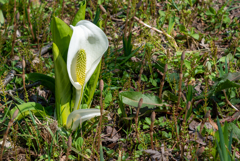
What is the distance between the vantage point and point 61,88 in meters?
1.54

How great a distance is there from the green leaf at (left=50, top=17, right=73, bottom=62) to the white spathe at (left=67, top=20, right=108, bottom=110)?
100 mm

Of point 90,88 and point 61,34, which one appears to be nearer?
point 61,34

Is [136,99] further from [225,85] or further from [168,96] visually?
[225,85]

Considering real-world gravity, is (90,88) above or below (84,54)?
below

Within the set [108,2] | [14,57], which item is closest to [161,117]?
[14,57]

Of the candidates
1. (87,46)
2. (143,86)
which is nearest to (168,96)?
(143,86)

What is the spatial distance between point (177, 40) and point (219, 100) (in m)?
0.89

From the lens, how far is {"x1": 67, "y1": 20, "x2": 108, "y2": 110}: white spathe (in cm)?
141

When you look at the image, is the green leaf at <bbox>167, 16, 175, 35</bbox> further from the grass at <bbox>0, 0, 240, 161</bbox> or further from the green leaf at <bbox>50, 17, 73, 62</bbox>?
the green leaf at <bbox>50, 17, 73, 62</bbox>

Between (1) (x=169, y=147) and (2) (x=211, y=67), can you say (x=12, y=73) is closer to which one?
(1) (x=169, y=147)

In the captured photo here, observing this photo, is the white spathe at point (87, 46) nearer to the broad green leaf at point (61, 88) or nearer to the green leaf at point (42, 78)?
the broad green leaf at point (61, 88)

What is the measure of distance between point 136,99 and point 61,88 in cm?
57

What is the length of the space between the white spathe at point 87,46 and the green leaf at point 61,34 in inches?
3.9

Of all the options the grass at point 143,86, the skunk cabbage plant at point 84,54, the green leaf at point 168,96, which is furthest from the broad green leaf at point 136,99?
the skunk cabbage plant at point 84,54
